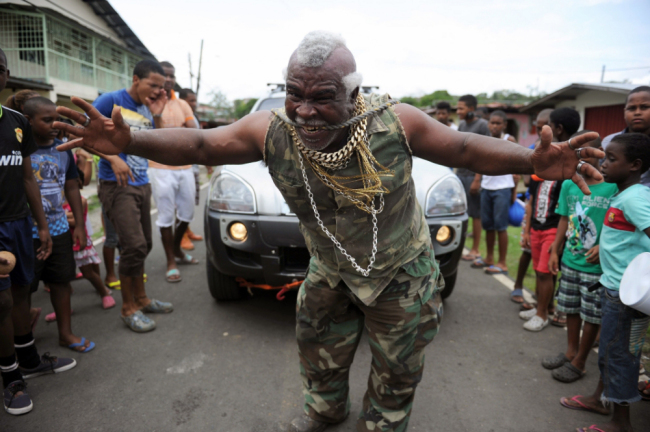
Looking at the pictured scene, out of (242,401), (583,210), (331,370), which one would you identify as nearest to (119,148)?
(331,370)

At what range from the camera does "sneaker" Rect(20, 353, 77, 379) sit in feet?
9.03

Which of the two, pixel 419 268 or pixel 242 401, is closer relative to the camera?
pixel 419 268

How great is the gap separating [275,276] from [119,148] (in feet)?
5.60

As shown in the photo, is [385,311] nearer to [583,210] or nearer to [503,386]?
[503,386]

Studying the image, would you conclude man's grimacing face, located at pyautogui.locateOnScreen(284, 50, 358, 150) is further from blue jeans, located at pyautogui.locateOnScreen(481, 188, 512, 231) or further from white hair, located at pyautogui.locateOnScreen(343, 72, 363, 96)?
blue jeans, located at pyautogui.locateOnScreen(481, 188, 512, 231)

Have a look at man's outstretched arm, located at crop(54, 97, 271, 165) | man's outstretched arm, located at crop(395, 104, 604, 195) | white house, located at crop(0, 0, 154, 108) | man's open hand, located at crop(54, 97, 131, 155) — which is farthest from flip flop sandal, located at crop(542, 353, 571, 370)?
white house, located at crop(0, 0, 154, 108)

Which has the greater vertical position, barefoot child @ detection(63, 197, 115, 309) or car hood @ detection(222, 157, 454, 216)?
car hood @ detection(222, 157, 454, 216)

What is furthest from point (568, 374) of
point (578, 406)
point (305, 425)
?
point (305, 425)

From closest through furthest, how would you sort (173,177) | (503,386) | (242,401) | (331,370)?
(331,370) < (242,401) < (503,386) < (173,177)

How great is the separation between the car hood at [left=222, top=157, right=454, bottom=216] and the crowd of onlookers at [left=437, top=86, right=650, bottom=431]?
0.94 meters

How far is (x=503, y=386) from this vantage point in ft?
8.99

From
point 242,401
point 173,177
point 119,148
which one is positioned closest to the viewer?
point 119,148

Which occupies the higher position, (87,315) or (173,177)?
(173,177)

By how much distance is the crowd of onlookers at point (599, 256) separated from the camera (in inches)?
88.2
